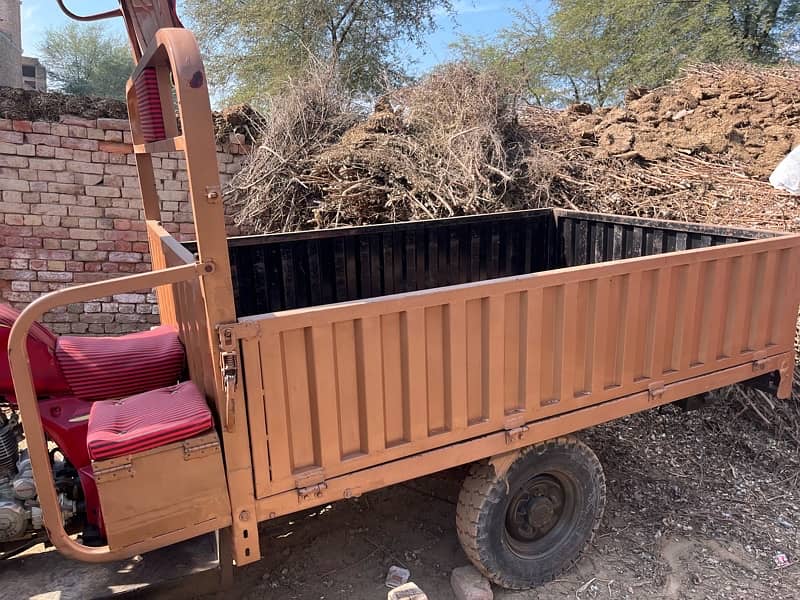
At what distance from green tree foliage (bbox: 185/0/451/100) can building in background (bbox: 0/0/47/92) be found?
13.5 m

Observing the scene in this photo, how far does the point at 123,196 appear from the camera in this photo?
601 centimetres

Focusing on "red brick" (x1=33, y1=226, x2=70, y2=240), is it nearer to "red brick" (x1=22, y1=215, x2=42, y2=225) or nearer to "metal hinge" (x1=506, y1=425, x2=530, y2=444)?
"red brick" (x1=22, y1=215, x2=42, y2=225)

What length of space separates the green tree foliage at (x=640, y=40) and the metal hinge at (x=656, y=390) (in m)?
12.7

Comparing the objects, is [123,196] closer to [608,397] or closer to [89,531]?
[89,531]

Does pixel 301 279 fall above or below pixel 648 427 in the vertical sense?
above

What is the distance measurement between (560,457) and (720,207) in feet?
16.5

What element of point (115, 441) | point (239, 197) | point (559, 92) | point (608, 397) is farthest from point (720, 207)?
point (559, 92)

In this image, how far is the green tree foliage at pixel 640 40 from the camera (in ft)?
50.6

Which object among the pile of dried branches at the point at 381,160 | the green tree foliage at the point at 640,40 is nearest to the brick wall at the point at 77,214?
the pile of dried branches at the point at 381,160

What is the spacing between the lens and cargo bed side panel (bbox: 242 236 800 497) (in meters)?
2.19

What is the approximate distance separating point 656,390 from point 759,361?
35.5 inches

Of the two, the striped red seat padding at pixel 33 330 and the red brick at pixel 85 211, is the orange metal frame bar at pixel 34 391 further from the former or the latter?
the red brick at pixel 85 211

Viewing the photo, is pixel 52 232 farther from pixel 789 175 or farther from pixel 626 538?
pixel 789 175

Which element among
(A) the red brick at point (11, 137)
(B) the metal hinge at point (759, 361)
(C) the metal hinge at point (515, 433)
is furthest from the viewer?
(A) the red brick at point (11, 137)
